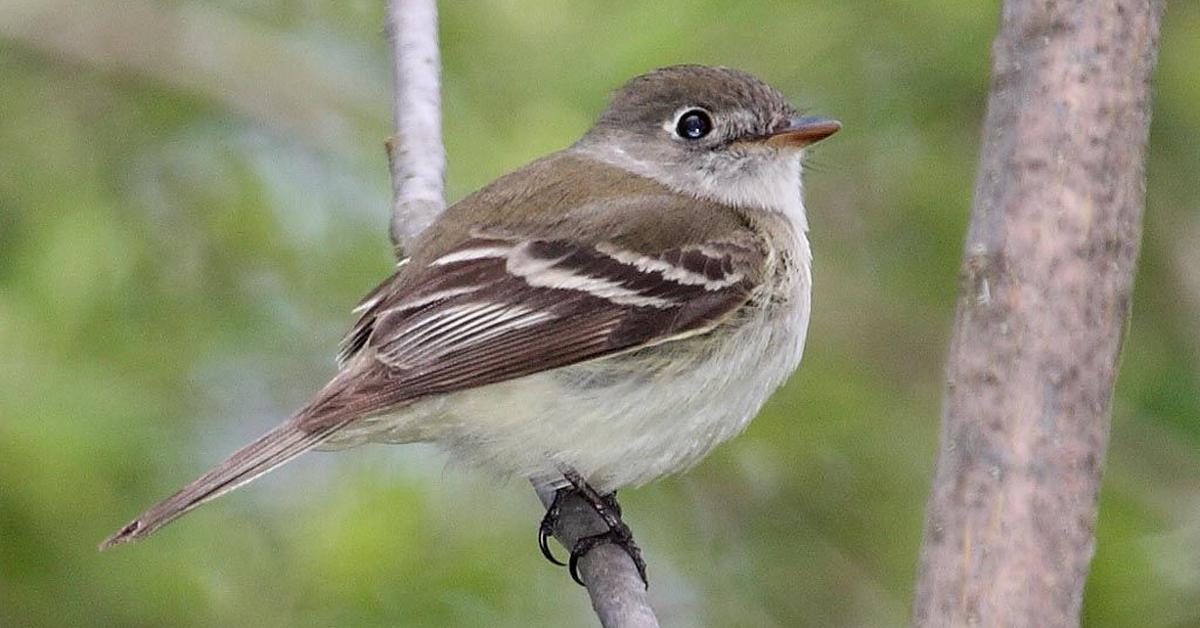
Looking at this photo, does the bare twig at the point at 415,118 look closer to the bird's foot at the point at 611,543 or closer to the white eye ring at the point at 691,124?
the white eye ring at the point at 691,124

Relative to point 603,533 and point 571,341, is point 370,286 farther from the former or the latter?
point 603,533

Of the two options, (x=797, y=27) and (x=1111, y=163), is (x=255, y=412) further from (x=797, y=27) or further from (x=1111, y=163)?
(x=1111, y=163)

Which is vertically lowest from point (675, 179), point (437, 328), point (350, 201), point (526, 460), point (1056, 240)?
point (1056, 240)

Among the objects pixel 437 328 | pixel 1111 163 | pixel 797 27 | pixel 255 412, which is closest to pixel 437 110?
pixel 437 328

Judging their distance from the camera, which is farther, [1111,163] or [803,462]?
[803,462]

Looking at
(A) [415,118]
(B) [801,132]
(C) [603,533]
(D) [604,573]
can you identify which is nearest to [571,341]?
(C) [603,533]

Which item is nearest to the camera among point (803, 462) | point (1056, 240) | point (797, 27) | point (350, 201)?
point (1056, 240)
